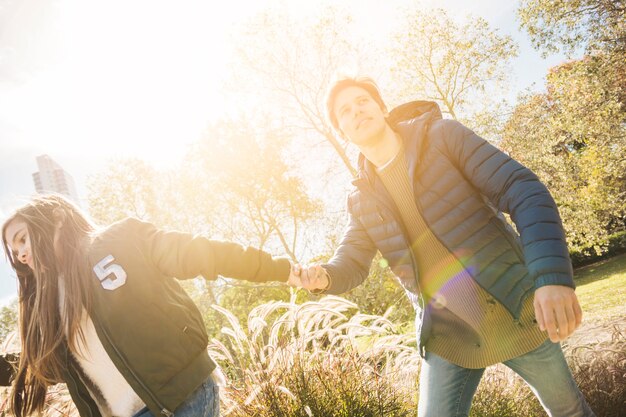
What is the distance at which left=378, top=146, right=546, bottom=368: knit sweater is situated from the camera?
81.8 inches

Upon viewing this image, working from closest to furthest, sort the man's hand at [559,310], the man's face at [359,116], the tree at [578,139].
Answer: the man's hand at [559,310] < the man's face at [359,116] < the tree at [578,139]

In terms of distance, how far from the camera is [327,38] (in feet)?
56.3

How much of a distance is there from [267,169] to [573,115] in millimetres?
11442

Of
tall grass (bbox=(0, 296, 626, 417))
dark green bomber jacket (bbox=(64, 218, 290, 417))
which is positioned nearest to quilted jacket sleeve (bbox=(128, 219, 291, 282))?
dark green bomber jacket (bbox=(64, 218, 290, 417))

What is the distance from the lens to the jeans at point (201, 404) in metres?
1.89

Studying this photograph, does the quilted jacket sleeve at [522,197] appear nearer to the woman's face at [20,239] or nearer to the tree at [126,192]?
the woman's face at [20,239]

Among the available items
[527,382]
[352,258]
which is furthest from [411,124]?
[527,382]

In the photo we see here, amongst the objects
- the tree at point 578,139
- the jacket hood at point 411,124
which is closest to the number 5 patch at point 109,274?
the jacket hood at point 411,124

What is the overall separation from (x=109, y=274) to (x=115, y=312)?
180 millimetres

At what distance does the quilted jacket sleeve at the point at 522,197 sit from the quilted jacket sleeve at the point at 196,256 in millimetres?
1238

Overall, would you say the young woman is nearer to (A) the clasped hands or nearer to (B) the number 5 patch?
(B) the number 5 patch

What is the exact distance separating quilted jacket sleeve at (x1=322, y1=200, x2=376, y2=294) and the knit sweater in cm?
40

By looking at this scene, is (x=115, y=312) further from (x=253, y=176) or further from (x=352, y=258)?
(x=253, y=176)

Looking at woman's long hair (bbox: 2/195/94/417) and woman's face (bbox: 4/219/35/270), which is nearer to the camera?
woman's long hair (bbox: 2/195/94/417)
